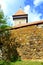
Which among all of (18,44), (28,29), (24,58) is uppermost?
(28,29)

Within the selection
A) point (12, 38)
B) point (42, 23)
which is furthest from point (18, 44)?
point (42, 23)

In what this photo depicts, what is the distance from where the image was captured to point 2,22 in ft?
52.9

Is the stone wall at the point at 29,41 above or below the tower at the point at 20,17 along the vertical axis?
above

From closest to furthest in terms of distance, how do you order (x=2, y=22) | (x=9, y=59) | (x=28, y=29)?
(x=9, y=59) < (x=28, y=29) < (x=2, y=22)

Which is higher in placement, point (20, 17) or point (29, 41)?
point (29, 41)

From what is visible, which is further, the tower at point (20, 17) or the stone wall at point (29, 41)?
the tower at point (20, 17)

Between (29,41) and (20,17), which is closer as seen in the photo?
(29,41)

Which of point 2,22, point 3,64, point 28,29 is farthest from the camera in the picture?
point 2,22

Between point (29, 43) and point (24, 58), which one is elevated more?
point (29, 43)

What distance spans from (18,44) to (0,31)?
1.49 metres

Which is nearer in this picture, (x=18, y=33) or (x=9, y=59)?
(x=9, y=59)

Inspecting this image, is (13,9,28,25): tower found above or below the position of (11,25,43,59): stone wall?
below

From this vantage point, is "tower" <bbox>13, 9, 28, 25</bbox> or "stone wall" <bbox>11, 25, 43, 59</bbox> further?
"tower" <bbox>13, 9, 28, 25</bbox>

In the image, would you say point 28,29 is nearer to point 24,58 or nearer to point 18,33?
point 18,33
